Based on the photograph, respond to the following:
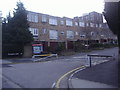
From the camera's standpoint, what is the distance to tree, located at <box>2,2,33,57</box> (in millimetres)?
23984

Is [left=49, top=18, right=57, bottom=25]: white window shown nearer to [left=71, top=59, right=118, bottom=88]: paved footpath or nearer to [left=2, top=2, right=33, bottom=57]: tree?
[left=2, top=2, right=33, bottom=57]: tree

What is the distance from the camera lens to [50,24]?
34.1 m

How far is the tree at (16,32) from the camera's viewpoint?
78.7ft

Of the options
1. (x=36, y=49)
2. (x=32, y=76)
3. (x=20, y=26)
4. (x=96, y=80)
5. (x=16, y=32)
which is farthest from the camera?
(x=36, y=49)

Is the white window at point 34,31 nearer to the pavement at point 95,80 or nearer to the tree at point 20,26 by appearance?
the tree at point 20,26

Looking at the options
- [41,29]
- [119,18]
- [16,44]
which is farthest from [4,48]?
[119,18]

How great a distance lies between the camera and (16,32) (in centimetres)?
2420

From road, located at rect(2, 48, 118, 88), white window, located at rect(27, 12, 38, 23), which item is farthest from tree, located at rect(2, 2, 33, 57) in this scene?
road, located at rect(2, 48, 118, 88)

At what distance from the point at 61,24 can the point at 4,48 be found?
17.2 metres

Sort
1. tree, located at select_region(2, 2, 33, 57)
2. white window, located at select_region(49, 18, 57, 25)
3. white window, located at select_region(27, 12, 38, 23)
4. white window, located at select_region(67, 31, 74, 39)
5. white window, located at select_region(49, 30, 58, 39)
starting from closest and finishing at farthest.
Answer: tree, located at select_region(2, 2, 33, 57)
white window, located at select_region(27, 12, 38, 23)
white window, located at select_region(49, 30, 58, 39)
white window, located at select_region(49, 18, 57, 25)
white window, located at select_region(67, 31, 74, 39)

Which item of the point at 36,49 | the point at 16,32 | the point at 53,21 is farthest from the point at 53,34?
the point at 16,32

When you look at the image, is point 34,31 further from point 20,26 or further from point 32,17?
point 20,26

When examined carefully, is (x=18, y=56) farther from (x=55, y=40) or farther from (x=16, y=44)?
Answer: (x=55, y=40)

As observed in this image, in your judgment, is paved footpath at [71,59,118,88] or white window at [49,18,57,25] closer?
paved footpath at [71,59,118,88]
